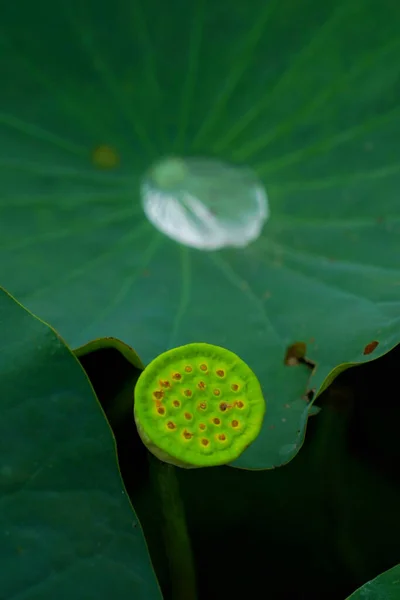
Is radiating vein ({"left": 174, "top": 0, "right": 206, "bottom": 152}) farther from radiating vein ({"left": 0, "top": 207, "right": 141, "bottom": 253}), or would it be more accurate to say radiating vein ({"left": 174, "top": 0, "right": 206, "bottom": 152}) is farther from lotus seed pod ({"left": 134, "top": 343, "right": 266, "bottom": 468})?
A: lotus seed pod ({"left": 134, "top": 343, "right": 266, "bottom": 468})

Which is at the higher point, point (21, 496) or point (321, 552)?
point (21, 496)

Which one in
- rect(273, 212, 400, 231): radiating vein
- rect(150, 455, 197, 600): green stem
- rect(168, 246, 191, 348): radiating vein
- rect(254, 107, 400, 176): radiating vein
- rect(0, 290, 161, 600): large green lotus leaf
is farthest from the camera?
rect(254, 107, 400, 176): radiating vein

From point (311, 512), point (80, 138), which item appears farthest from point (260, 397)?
point (80, 138)

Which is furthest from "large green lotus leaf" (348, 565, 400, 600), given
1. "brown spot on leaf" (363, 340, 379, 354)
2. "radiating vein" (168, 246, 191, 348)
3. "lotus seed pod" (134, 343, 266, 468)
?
"radiating vein" (168, 246, 191, 348)

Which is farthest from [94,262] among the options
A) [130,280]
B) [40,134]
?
[40,134]

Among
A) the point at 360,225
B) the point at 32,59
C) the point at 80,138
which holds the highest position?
the point at 32,59

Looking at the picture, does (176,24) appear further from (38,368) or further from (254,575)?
(254,575)

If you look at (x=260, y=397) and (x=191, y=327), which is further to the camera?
(x=191, y=327)
